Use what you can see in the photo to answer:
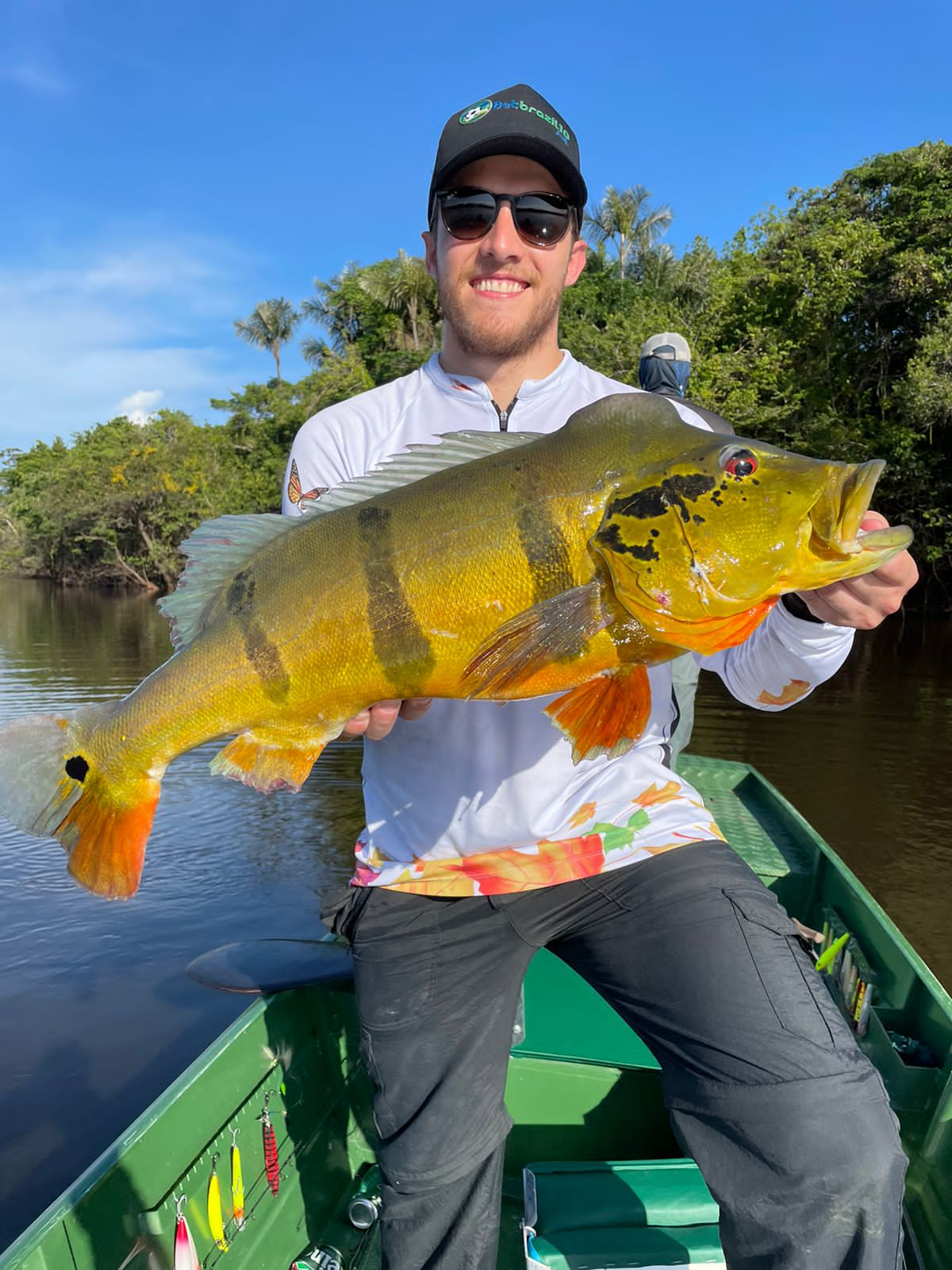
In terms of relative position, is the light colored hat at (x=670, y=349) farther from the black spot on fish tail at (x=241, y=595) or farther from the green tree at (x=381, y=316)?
the green tree at (x=381, y=316)

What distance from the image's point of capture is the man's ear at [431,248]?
2.80 m

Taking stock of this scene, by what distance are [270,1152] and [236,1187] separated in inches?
6.5

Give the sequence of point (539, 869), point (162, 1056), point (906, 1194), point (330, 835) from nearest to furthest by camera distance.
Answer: point (539, 869), point (906, 1194), point (162, 1056), point (330, 835)

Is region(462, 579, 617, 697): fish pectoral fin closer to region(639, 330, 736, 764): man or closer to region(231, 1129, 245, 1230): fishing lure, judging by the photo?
region(231, 1129, 245, 1230): fishing lure

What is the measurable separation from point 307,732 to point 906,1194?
2.32 meters

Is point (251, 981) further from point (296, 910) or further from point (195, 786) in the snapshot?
point (195, 786)

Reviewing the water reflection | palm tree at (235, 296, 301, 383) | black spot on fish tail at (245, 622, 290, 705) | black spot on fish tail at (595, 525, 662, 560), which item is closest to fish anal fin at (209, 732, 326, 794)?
black spot on fish tail at (245, 622, 290, 705)

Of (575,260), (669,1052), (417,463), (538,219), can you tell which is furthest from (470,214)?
(669,1052)

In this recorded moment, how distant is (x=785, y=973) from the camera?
6.46 feet

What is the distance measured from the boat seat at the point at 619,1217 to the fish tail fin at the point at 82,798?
1.60 metres

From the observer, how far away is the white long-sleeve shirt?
7.20 feet

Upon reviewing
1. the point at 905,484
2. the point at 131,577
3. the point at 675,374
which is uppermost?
the point at 131,577

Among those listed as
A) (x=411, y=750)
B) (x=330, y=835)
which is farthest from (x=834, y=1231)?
(x=330, y=835)

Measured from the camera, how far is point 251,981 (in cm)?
298
